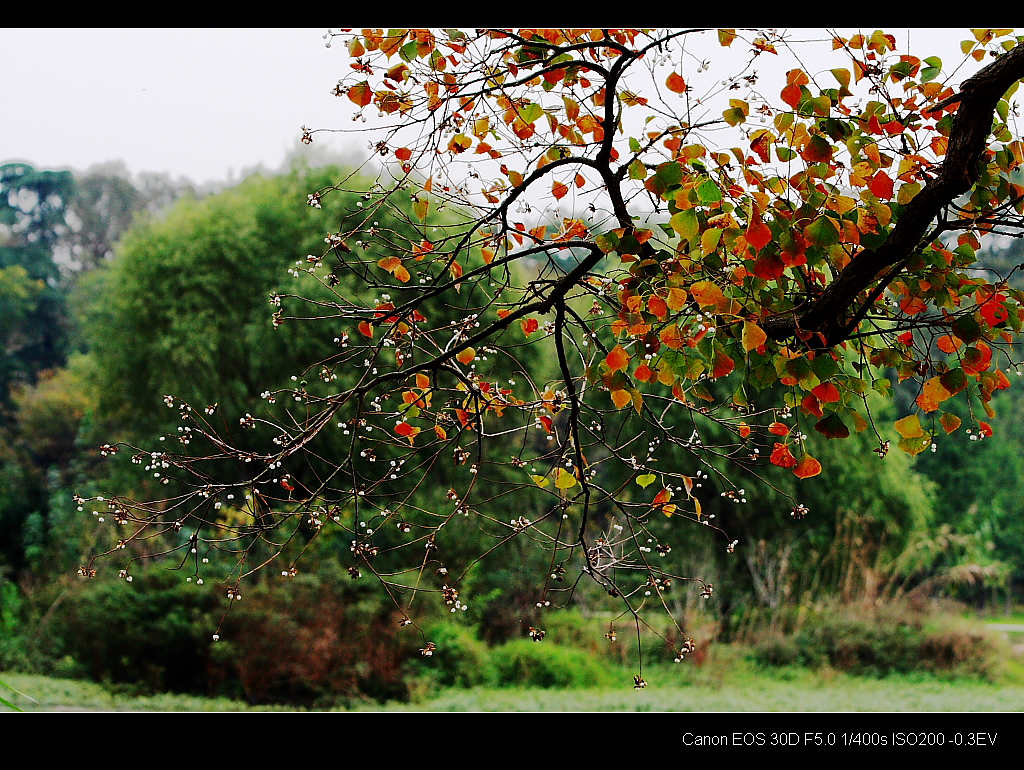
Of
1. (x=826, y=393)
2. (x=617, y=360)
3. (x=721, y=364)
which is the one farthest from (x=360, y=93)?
(x=826, y=393)

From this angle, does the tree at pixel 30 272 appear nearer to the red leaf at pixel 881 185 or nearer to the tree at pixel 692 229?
the tree at pixel 692 229

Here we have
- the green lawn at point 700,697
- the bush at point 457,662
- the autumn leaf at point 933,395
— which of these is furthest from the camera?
the bush at point 457,662

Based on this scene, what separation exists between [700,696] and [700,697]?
1 centimetres

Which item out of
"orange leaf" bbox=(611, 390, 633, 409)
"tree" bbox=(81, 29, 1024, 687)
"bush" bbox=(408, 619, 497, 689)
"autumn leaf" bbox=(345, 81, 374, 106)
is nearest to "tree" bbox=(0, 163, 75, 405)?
"bush" bbox=(408, 619, 497, 689)

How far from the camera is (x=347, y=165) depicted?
457 centimetres

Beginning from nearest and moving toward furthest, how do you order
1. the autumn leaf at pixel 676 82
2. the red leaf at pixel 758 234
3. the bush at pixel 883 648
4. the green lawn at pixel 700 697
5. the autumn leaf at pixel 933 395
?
the red leaf at pixel 758 234, the autumn leaf at pixel 933 395, the autumn leaf at pixel 676 82, the green lawn at pixel 700 697, the bush at pixel 883 648

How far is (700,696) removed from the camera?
3943mm

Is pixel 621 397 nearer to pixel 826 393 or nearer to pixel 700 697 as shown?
pixel 826 393

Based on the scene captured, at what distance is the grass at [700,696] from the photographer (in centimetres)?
375

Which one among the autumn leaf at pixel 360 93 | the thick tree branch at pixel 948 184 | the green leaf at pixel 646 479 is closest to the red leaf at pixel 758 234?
the thick tree branch at pixel 948 184

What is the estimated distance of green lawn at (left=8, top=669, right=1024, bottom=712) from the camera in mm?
3752

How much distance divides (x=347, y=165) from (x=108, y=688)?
117 inches

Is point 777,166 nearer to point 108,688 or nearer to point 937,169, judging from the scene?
point 937,169

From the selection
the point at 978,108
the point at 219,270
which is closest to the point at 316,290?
the point at 219,270
